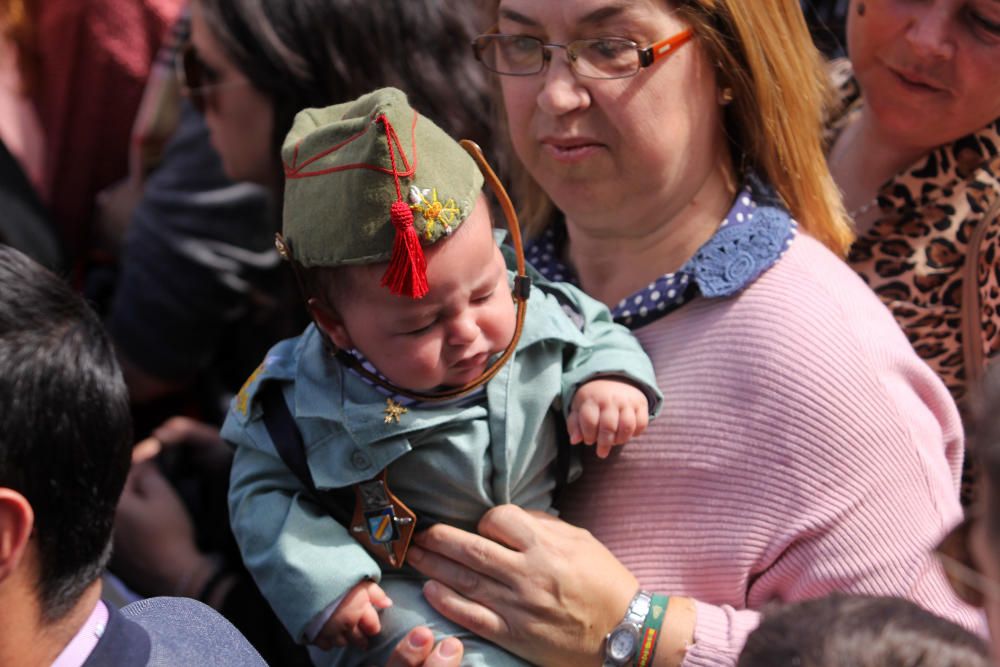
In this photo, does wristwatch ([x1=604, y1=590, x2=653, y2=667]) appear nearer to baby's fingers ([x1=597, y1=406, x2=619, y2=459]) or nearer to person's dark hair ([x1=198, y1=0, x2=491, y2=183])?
baby's fingers ([x1=597, y1=406, x2=619, y2=459])

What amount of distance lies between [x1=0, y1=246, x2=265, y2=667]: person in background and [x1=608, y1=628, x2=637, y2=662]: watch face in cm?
69

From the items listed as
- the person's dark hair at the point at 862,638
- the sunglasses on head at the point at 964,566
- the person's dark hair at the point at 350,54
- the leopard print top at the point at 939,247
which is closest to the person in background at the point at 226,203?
the person's dark hair at the point at 350,54

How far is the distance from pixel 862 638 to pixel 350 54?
7.68 feet

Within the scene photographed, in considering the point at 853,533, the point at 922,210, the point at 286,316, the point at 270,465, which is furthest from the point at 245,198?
the point at 853,533

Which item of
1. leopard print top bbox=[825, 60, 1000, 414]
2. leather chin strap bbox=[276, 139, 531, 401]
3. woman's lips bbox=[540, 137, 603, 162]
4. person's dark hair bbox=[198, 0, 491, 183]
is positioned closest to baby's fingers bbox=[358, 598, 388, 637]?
leather chin strap bbox=[276, 139, 531, 401]

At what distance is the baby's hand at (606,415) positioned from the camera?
210 cm

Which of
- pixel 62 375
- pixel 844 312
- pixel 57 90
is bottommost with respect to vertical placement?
pixel 57 90

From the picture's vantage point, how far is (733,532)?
7.17 ft

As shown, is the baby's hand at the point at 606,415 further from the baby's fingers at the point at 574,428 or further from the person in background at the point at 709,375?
the person in background at the point at 709,375

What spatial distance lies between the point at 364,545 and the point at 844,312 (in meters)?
1.04

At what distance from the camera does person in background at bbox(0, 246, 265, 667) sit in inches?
67.2

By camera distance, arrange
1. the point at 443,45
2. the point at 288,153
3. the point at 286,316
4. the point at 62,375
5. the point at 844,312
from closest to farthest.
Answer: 1. the point at 62,375
2. the point at 288,153
3. the point at 844,312
4. the point at 443,45
5. the point at 286,316

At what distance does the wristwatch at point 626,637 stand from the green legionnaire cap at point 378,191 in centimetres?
76

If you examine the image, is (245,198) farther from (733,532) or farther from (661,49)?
(733,532)
